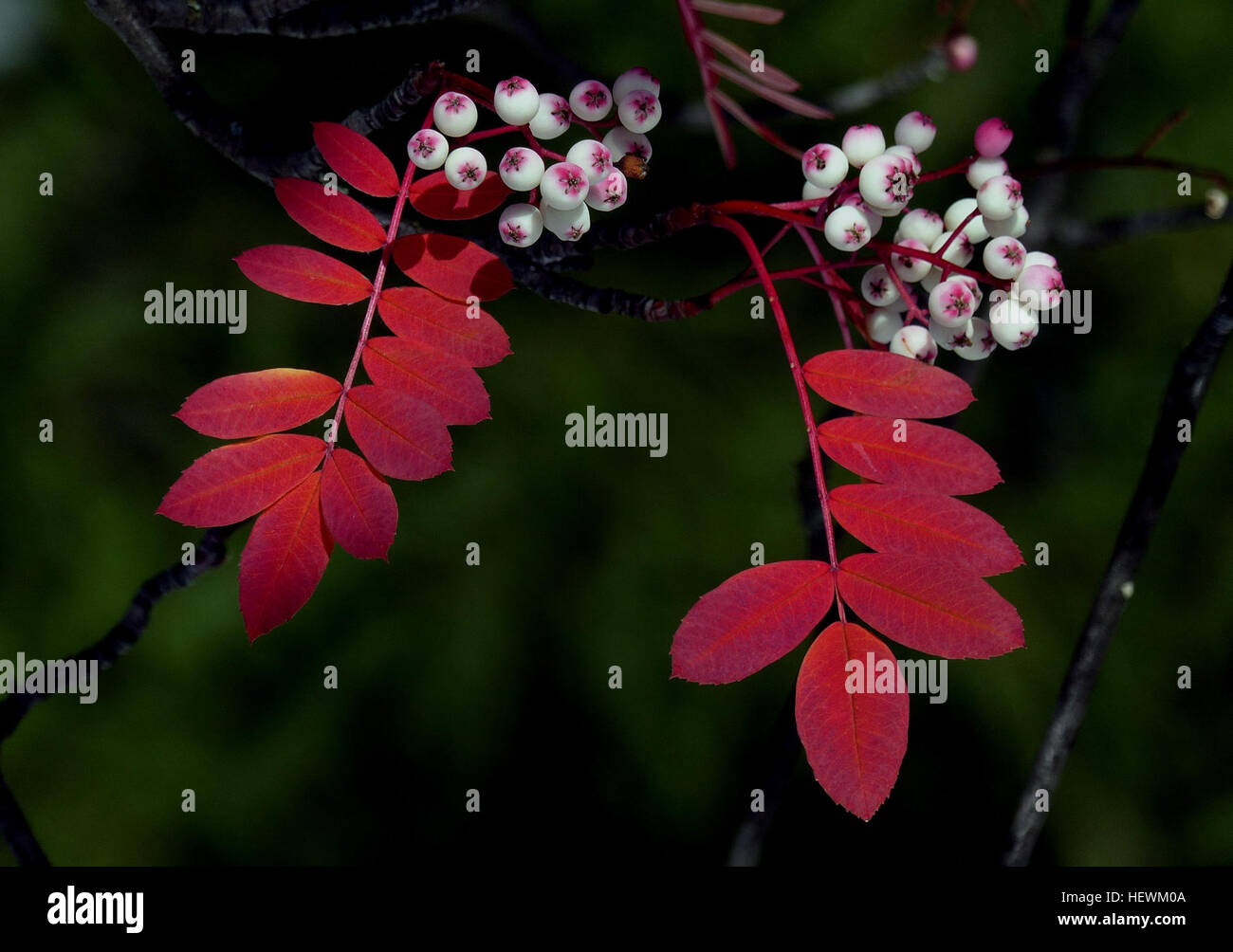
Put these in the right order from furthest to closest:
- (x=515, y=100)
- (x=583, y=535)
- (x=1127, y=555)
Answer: (x=583, y=535) < (x=1127, y=555) < (x=515, y=100)

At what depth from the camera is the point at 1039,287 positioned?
273 millimetres

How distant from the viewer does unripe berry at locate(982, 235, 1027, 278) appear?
0.27 meters

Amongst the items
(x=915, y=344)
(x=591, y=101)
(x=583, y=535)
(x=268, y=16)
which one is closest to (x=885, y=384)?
(x=915, y=344)

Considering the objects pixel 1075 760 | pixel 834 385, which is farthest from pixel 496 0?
pixel 1075 760

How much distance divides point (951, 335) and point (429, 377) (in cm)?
17

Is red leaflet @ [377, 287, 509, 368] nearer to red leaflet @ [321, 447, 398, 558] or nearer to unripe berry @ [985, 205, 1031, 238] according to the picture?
red leaflet @ [321, 447, 398, 558]

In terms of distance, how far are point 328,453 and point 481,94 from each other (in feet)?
0.38

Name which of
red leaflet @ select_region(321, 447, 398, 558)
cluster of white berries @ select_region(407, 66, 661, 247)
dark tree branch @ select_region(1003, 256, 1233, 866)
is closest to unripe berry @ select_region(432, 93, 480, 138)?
cluster of white berries @ select_region(407, 66, 661, 247)


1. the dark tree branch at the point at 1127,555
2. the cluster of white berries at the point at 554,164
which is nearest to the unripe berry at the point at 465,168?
the cluster of white berries at the point at 554,164

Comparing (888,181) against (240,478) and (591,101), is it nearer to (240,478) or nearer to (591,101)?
(591,101)

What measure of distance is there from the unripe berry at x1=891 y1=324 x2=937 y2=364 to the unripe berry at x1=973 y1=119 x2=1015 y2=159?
2.2 inches
